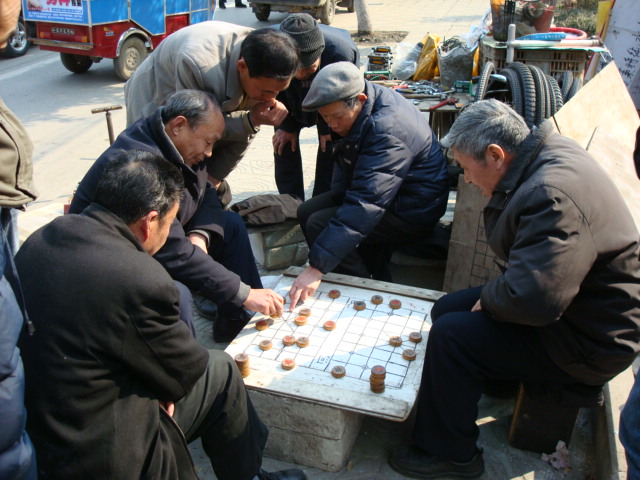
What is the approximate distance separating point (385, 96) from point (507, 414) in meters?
1.83

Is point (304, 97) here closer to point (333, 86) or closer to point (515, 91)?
point (333, 86)

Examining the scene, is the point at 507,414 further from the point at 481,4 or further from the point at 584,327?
the point at 481,4

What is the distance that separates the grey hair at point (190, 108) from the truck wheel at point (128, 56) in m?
7.00

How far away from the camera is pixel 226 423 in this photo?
7.29 ft

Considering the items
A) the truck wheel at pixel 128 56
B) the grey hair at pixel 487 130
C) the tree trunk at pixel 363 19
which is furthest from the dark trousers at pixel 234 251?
the tree trunk at pixel 363 19

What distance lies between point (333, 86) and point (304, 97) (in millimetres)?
1138

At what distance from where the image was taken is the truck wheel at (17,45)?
10.7 m

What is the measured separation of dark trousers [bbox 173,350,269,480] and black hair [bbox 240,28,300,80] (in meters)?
1.70

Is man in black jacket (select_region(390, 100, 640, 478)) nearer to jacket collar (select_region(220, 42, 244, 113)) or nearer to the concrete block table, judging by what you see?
the concrete block table

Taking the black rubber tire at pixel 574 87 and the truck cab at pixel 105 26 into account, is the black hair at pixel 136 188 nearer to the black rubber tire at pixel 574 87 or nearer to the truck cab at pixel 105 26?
the black rubber tire at pixel 574 87

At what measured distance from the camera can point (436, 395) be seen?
7.90ft

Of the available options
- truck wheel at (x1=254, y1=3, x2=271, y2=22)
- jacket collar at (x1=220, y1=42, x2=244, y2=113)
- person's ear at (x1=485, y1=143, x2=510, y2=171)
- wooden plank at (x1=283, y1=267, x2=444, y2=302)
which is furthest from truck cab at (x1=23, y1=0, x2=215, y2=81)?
person's ear at (x1=485, y1=143, x2=510, y2=171)

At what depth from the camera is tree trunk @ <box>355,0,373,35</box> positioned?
1274 centimetres

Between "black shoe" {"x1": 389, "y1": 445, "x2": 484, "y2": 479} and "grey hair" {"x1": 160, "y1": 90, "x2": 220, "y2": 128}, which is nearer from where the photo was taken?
"black shoe" {"x1": 389, "y1": 445, "x2": 484, "y2": 479}
